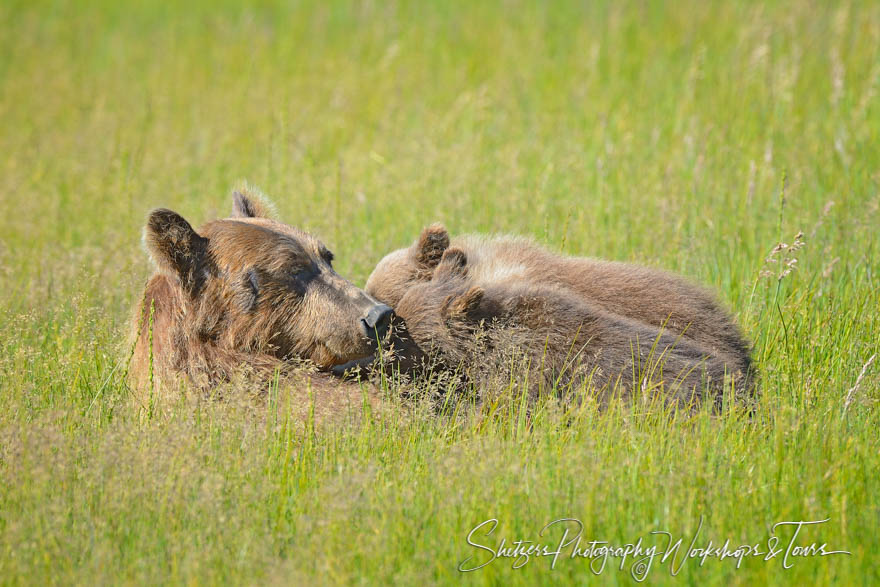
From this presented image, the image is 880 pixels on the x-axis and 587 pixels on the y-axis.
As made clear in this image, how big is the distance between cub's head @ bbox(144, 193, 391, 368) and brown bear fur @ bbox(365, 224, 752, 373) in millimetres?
808

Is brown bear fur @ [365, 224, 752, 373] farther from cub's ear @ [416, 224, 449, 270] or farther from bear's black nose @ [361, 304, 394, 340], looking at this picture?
bear's black nose @ [361, 304, 394, 340]

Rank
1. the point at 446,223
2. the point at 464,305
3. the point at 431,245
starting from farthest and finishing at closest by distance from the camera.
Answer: the point at 446,223
the point at 431,245
the point at 464,305

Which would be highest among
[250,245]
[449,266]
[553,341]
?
[250,245]

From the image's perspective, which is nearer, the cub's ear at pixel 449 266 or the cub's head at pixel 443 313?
the cub's head at pixel 443 313

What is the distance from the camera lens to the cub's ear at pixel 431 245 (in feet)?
19.0

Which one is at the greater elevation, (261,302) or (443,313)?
(261,302)

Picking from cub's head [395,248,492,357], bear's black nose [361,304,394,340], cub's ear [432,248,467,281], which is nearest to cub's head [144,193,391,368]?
bear's black nose [361,304,394,340]

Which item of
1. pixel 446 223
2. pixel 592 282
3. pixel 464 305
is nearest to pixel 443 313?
pixel 464 305

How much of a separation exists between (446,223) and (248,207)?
2351 millimetres

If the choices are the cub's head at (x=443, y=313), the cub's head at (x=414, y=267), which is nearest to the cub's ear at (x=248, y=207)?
the cub's head at (x=414, y=267)

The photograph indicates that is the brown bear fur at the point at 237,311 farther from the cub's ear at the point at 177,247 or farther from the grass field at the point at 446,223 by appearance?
the grass field at the point at 446,223

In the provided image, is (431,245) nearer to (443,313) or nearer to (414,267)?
(414,267)

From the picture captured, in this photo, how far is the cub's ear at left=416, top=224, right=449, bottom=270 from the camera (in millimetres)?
5805

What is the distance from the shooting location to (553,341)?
496 cm
